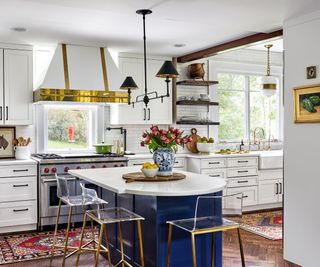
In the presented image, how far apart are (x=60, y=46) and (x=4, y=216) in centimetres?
241

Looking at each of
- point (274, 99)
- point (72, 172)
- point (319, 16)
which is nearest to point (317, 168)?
point (319, 16)

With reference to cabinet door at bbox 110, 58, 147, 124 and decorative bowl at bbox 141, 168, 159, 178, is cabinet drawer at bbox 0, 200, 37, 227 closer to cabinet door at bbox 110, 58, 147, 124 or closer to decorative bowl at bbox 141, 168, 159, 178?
cabinet door at bbox 110, 58, 147, 124

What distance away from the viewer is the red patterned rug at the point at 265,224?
17.7 feet

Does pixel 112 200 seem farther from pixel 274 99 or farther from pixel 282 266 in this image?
pixel 274 99

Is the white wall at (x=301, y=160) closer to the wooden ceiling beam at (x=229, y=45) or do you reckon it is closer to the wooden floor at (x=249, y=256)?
the wooden floor at (x=249, y=256)

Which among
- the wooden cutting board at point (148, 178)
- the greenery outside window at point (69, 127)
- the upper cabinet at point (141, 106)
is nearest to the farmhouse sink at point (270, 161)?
the upper cabinet at point (141, 106)

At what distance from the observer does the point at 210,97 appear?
23.7 ft

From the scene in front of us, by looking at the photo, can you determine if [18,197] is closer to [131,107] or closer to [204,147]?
[131,107]

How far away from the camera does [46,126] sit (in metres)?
6.28

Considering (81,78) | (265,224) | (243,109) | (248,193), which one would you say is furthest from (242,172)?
(81,78)

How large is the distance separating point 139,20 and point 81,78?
1.63 metres

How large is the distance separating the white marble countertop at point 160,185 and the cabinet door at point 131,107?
7.27ft

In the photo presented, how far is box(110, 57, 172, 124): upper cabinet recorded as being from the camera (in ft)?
21.0

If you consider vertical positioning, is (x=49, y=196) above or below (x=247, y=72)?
below
